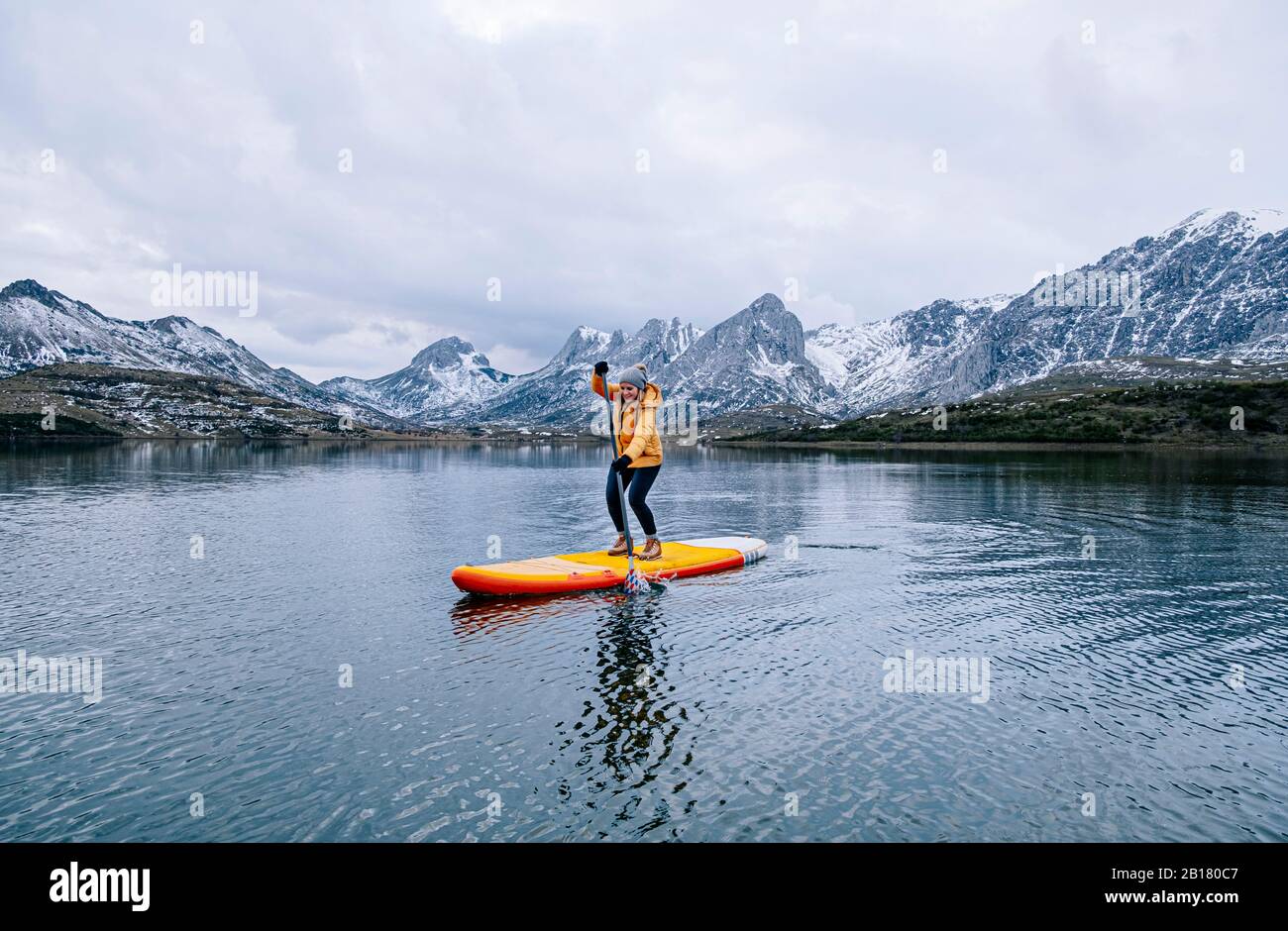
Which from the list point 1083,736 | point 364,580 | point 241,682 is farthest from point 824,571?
point 241,682

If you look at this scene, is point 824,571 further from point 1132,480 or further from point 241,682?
point 1132,480

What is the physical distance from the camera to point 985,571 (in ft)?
112

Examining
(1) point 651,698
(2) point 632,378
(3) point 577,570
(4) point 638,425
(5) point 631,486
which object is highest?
(2) point 632,378

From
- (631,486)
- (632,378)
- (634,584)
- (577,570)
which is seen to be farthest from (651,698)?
(632,378)

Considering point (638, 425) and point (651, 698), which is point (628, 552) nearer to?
point (638, 425)

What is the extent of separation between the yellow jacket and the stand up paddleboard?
4.60 meters

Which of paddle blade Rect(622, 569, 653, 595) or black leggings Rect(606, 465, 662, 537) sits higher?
black leggings Rect(606, 465, 662, 537)

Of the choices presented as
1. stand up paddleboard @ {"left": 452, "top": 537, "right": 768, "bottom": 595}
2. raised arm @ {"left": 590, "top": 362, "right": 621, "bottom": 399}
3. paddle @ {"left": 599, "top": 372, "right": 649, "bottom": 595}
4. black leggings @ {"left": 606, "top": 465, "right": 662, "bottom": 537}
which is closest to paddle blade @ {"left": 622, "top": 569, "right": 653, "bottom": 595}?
paddle @ {"left": 599, "top": 372, "right": 649, "bottom": 595}

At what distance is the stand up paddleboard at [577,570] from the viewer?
27578mm

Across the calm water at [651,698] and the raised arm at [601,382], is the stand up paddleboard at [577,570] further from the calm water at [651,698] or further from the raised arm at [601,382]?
the raised arm at [601,382]

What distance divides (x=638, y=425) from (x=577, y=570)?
Answer: 21.6 ft

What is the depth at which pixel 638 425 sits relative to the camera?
29328 millimetres

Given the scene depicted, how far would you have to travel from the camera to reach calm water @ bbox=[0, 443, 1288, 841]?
12.3 meters

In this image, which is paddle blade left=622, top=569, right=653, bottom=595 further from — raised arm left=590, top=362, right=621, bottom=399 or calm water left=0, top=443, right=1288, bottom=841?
raised arm left=590, top=362, right=621, bottom=399
